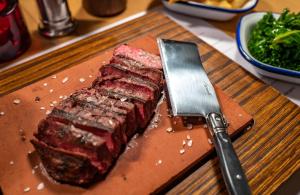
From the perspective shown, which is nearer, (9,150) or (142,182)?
(142,182)

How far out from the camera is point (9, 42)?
191 cm

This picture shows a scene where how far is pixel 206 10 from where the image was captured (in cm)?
219

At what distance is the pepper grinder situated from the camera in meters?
2.04

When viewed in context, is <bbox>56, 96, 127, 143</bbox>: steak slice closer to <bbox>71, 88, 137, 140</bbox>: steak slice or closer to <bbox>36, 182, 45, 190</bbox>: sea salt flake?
<bbox>71, 88, 137, 140</bbox>: steak slice

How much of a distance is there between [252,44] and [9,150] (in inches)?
60.4

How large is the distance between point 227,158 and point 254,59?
0.76 meters

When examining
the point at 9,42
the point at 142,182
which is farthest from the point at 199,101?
the point at 9,42

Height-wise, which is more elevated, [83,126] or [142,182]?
[83,126]

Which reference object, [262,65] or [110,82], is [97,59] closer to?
[110,82]

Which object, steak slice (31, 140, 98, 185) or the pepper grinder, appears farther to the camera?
the pepper grinder

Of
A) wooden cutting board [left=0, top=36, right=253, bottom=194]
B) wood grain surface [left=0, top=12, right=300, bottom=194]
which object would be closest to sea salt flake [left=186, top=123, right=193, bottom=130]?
wooden cutting board [left=0, top=36, right=253, bottom=194]

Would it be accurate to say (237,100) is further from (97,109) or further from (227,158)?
(97,109)

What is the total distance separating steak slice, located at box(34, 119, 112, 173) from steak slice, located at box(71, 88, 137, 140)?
0.55ft

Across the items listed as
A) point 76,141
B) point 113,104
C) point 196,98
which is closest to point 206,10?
point 196,98
